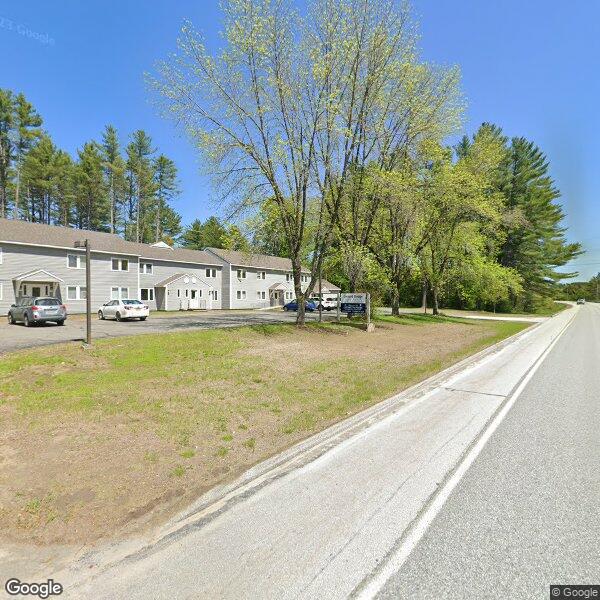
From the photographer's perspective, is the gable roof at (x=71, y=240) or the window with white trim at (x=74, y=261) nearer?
the gable roof at (x=71, y=240)

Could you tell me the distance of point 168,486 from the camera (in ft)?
14.0

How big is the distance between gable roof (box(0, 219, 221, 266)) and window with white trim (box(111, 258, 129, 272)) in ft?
2.34

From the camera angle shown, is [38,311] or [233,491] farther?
[38,311]

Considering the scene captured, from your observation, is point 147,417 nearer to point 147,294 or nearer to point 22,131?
point 147,294

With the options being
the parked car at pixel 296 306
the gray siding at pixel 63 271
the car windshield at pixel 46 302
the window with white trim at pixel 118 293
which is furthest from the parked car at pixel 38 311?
the parked car at pixel 296 306

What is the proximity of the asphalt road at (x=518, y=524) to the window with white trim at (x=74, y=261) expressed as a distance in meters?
31.8

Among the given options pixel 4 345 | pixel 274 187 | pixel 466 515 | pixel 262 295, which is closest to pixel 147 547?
pixel 466 515

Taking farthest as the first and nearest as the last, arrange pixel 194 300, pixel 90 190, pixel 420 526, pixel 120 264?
1. pixel 90 190
2. pixel 194 300
3. pixel 120 264
4. pixel 420 526

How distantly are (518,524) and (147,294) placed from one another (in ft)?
119

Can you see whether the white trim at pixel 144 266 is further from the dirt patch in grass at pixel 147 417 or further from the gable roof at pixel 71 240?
the dirt patch in grass at pixel 147 417

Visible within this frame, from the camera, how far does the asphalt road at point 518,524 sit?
2797mm

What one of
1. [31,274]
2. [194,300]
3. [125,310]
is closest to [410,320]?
[125,310]

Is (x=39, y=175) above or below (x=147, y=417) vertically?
above

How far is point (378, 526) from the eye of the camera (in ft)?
11.5
